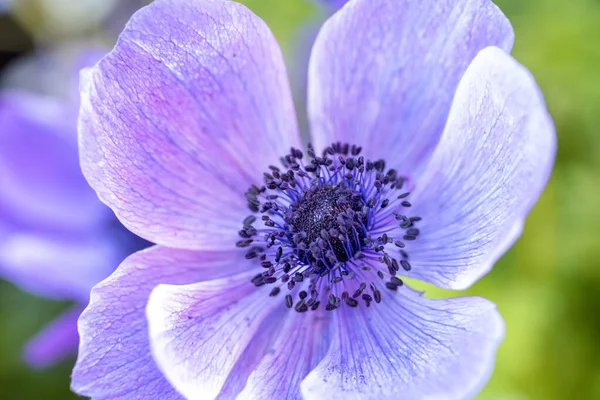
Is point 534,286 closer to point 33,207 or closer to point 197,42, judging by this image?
point 197,42

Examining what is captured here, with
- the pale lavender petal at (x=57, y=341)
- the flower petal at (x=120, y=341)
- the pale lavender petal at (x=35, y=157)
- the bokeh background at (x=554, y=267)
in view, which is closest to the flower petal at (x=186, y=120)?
the flower petal at (x=120, y=341)

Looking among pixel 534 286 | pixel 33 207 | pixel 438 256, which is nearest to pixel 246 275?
pixel 438 256

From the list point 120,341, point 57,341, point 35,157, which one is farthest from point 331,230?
point 35,157

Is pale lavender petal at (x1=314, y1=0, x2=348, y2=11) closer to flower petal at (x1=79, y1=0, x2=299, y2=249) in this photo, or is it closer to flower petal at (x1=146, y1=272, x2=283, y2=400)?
flower petal at (x1=79, y1=0, x2=299, y2=249)

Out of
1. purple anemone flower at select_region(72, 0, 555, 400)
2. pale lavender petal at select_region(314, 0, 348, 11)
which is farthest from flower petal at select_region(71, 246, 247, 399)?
pale lavender petal at select_region(314, 0, 348, 11)

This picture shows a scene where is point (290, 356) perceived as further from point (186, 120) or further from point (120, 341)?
point (186, 120)
